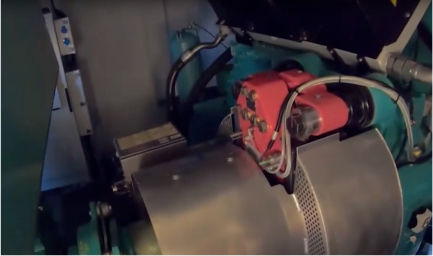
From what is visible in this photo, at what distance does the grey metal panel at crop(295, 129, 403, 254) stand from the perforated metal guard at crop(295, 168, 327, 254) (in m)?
0.01

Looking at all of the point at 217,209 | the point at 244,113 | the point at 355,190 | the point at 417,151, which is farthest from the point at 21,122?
the point at 417,151

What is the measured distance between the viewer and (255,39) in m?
1.47

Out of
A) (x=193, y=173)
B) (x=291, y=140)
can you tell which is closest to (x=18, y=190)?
(x=193, y=173)

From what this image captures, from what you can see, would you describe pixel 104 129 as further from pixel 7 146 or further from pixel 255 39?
pixel 7 146

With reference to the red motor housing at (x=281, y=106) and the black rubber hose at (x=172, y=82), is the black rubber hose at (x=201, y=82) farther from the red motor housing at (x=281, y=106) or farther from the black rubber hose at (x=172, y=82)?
the red motor housing at (x=281, y=106)

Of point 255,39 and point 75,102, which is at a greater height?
point 255,39

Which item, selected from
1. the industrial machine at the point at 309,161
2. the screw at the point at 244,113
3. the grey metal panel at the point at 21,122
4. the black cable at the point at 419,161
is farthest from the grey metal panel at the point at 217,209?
the black cable at the point at 419,161

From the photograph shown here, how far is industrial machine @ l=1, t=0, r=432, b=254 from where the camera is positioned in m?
0.87

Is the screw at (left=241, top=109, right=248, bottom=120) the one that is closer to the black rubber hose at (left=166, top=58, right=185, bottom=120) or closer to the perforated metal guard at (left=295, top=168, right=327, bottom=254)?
the perforated metal guard at (left=295, top=168, right=327, bottom=254)

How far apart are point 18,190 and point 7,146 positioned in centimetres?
7

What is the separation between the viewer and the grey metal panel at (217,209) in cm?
82

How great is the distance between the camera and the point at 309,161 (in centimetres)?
90

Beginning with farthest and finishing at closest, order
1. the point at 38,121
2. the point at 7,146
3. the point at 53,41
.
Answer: the point at 53,41, the point at 38,121, the point at 7,146

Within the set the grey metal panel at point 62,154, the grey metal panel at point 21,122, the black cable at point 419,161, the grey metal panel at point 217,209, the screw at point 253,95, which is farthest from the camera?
the grey metal panel at point 62,154
